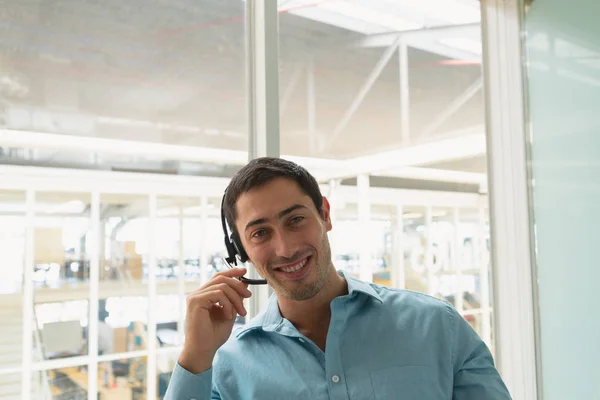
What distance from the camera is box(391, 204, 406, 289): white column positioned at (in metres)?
4.28

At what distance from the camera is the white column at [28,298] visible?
5.23ft

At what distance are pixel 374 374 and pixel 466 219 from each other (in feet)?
10.3

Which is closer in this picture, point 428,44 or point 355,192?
point 428,44

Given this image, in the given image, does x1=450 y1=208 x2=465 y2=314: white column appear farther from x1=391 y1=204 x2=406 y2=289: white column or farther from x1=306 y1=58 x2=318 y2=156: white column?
x1=306 y1=58 x2=318 y2=156: white column

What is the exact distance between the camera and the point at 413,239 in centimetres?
438

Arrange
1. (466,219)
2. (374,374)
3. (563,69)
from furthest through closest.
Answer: (466,219) → (563,69) → (374,374)

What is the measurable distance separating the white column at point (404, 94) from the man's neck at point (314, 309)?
204 centimetres

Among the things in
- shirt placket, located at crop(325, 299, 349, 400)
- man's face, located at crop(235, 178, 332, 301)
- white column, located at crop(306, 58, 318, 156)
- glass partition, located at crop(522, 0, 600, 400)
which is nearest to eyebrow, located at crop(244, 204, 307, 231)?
man's face, located at crop(235, 178, 332, 301)

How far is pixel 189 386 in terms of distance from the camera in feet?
3.92

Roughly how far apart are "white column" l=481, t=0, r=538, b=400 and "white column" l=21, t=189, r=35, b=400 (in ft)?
6.32

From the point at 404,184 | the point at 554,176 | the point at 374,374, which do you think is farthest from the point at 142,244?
the point at 404,184

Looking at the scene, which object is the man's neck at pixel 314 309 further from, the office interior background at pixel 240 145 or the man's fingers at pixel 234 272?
the office interior background at pixel 240 145

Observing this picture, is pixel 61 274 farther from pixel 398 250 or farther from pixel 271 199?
pixel 398 250

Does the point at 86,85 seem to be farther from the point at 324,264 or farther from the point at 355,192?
the point at 355,192
